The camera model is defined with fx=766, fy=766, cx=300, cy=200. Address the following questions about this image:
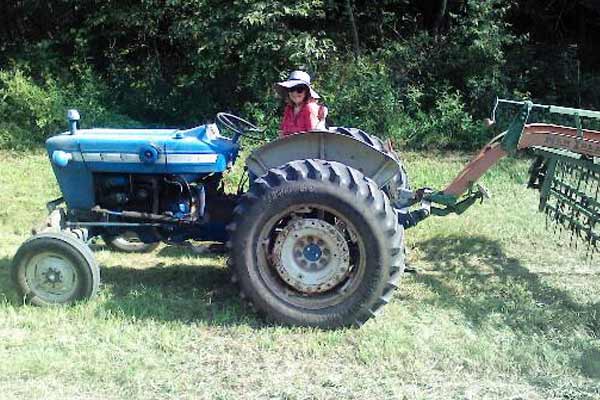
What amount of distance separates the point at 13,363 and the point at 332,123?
7.18m

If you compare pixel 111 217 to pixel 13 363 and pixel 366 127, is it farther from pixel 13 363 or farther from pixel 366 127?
pixel 366 127

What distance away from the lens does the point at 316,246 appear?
4.75 meters

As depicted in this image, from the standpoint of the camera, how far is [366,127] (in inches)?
417

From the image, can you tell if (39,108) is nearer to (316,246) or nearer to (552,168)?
(316,246)

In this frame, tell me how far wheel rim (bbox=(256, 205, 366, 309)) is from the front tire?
3.72ft

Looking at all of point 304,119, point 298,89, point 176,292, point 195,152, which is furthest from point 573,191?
point 176,292

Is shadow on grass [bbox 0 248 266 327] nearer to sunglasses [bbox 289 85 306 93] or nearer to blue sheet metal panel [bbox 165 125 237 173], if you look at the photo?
blue sheet metal panel [bbox 165 125 237 173]

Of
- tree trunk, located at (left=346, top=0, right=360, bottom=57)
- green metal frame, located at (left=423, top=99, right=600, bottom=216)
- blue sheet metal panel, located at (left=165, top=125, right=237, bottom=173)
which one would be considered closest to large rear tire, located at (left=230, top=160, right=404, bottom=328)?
blue sheet metal panel, located at (left=165, top=125, right=237, bottom=173)

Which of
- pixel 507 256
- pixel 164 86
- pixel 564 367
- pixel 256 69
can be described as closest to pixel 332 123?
pixel 256 69

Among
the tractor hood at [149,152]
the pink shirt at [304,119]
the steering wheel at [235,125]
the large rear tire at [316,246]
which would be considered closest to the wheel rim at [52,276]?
the tractor hood at [149,152]

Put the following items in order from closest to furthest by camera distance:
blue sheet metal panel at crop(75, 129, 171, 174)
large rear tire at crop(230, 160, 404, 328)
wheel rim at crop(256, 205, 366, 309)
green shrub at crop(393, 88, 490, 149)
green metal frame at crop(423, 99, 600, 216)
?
large rear tire at crop(230, 160, 404, 328) < wheel rim at crop(256, 205, 366, 309) < blue sheet metal panel at crop(75, 129, 171, 174) < green metal frame at crop(423, 99, 600, 216) < green shrub at crop(393, 88, 490, 149)

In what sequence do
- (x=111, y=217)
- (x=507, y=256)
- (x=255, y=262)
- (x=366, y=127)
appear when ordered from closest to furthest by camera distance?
(x=255, y=262)
(x=111, y=217)
(x=507, y=256)
(x=366, y=127)

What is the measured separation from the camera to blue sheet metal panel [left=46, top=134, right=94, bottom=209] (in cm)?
527

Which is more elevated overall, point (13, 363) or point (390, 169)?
point (390, 169)
